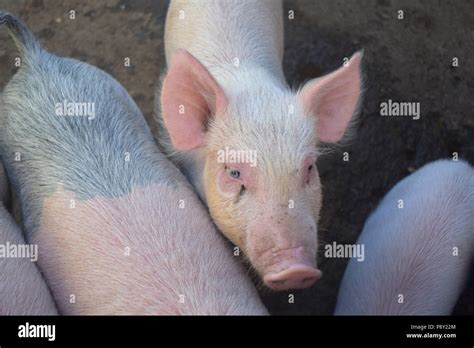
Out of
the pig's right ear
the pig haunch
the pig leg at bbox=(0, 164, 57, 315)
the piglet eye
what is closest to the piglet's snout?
the pig haunch

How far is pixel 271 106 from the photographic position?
217 cm

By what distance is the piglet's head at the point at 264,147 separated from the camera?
6.43 ft

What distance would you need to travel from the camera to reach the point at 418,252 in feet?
7.70

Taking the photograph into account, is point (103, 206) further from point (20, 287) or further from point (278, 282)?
point (278, 282)

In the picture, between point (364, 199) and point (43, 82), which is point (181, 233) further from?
point (364, 199)

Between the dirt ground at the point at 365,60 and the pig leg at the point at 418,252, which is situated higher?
the dirt ground at the point at 365,60

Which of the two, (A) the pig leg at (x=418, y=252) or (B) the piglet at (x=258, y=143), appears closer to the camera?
(B) the piglet at (x=258, y=143)

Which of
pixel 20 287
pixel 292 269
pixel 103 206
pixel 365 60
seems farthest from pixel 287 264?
pixel 365 60

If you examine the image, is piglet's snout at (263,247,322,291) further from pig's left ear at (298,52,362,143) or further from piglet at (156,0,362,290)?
pig's left ear at (298,52,362,143)

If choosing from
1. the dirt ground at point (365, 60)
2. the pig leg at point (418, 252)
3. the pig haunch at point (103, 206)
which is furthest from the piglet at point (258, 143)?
the dirt ground at point (365, 60)

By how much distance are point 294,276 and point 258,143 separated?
0.40 metres

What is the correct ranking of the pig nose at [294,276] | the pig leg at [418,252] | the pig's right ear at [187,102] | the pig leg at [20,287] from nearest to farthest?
the pig nose at [294,276], the pig leg at [20,287], the pig's right ear at [187,102], the pig leg at [418,252]

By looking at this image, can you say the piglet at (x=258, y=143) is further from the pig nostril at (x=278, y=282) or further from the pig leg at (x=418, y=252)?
the pig leg at (x=418, y=252)

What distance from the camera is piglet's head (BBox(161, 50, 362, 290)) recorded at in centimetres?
196
